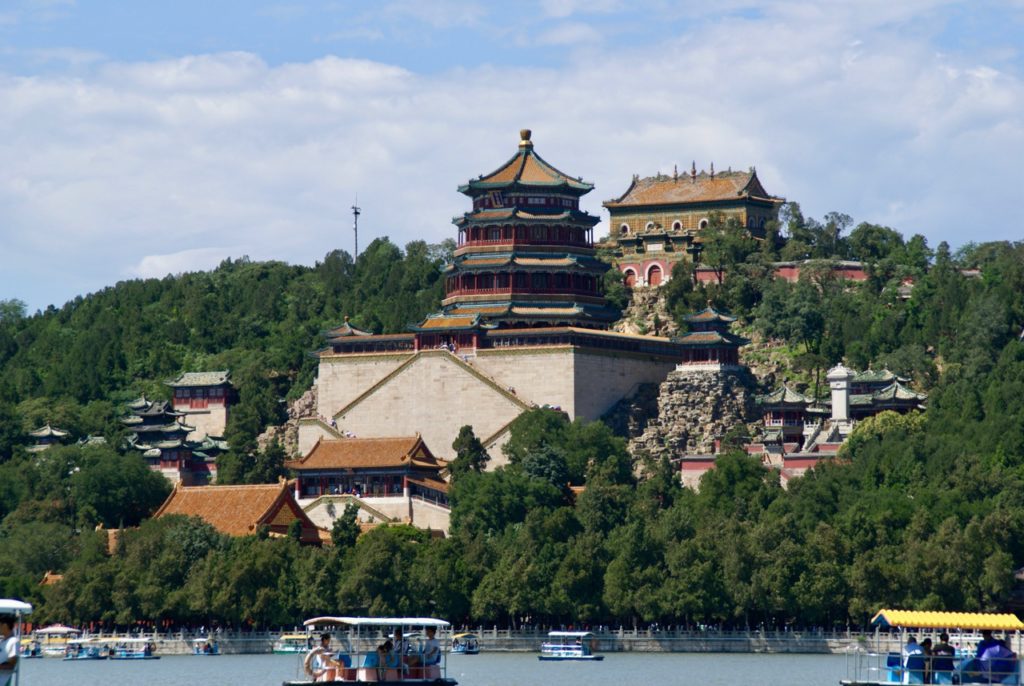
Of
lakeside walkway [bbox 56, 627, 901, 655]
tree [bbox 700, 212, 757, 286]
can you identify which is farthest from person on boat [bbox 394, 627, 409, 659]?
tree [bbox 700, 212, 757, 286]

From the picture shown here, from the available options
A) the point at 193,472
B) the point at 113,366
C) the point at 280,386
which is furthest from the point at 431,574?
the point at 113,366

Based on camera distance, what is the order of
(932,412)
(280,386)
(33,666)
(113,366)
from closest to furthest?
(33,666)
(932,412)
(280,386)
(113,366)

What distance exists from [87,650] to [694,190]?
61.6 m

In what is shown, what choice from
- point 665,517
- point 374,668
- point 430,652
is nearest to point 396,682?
point 374,668

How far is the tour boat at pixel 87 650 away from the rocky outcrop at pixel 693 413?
28744mm

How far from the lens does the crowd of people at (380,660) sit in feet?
235

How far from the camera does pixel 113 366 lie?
155 m

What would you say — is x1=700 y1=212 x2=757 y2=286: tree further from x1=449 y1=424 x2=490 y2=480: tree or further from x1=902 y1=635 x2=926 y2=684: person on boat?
x1=902 y1=635 x2=926 y2=684: person on boat

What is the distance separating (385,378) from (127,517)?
14.2 meters

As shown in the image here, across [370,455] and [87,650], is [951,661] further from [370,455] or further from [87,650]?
[370,455]

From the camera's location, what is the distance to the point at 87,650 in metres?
107

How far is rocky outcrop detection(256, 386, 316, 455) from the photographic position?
13225 centimetres

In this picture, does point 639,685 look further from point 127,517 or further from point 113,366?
point 113,366

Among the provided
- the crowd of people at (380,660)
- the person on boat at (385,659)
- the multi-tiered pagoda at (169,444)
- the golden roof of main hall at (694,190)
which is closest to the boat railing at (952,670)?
the crowd of people at (380,660)
